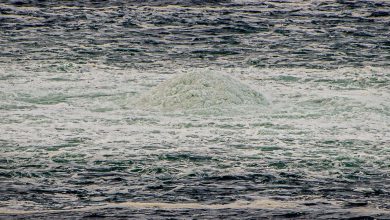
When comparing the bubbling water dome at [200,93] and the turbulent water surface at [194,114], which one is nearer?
the turbulent water surface at [194,114]

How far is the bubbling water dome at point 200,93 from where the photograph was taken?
1229cm

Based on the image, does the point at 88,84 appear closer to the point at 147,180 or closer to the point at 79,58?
the point at 79,58

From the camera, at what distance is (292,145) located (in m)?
10.2

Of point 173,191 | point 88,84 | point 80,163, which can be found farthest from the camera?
point 88,84

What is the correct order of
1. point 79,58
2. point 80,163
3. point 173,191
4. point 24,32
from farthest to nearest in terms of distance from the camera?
point 24,32 < point 79,58 < point 80,163 < point 173,191

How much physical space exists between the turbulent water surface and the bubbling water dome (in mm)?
24

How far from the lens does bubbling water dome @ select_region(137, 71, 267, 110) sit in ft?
40.3

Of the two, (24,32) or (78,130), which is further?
(24,32)

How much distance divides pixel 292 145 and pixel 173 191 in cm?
200

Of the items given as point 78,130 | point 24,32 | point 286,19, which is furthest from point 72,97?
point 286,19

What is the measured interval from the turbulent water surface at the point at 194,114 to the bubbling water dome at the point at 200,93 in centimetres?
2

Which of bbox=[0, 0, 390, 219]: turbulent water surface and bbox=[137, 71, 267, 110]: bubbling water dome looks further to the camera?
bbox=[137, 71, 267, 110]: bubbling water dome

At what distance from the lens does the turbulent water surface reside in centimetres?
848

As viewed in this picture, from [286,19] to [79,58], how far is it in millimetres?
5317
